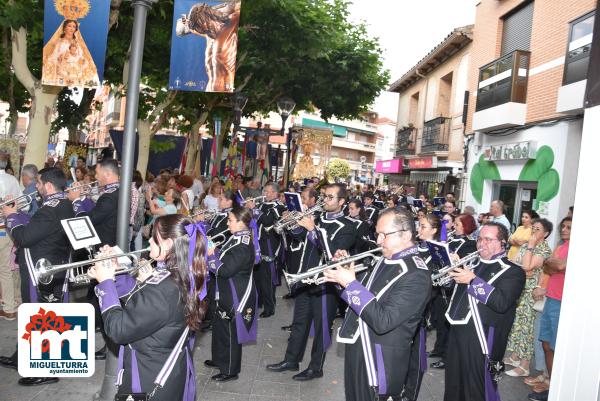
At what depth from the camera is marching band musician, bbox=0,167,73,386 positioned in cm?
503

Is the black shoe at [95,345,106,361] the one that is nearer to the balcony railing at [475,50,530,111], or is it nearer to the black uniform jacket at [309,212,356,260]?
the black uniform jacket at [309,212,356,260]

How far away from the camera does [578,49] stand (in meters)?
11.0

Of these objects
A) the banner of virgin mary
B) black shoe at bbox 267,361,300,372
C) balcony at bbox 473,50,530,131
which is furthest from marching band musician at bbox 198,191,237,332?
balcony at bbox 473,50,530,131

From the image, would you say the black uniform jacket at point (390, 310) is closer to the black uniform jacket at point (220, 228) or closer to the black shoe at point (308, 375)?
the black shoe at point (308, 375)

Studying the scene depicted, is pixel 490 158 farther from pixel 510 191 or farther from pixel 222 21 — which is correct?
pixel 222 21

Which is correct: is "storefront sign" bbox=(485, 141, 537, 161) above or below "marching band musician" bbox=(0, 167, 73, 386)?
above

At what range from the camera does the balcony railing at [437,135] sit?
21.5m

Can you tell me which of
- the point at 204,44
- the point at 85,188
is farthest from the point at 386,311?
the point at 204,44

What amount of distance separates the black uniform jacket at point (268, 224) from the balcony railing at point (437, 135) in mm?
13879

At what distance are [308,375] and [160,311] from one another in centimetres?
320

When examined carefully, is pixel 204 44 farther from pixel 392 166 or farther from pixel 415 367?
pixel 392 166

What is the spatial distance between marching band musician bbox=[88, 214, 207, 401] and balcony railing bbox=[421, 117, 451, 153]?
19.6 meters

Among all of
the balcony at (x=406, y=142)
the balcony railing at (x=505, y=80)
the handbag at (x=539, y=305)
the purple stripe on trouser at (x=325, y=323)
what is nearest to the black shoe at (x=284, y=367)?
the purple stripe on trouser at (x=325, y=323)

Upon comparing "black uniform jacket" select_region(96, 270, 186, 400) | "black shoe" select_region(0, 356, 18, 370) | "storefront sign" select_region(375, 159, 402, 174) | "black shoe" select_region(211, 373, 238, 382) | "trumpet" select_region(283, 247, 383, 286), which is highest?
"storefront sign" select_region(375, 159, 402, 174)
